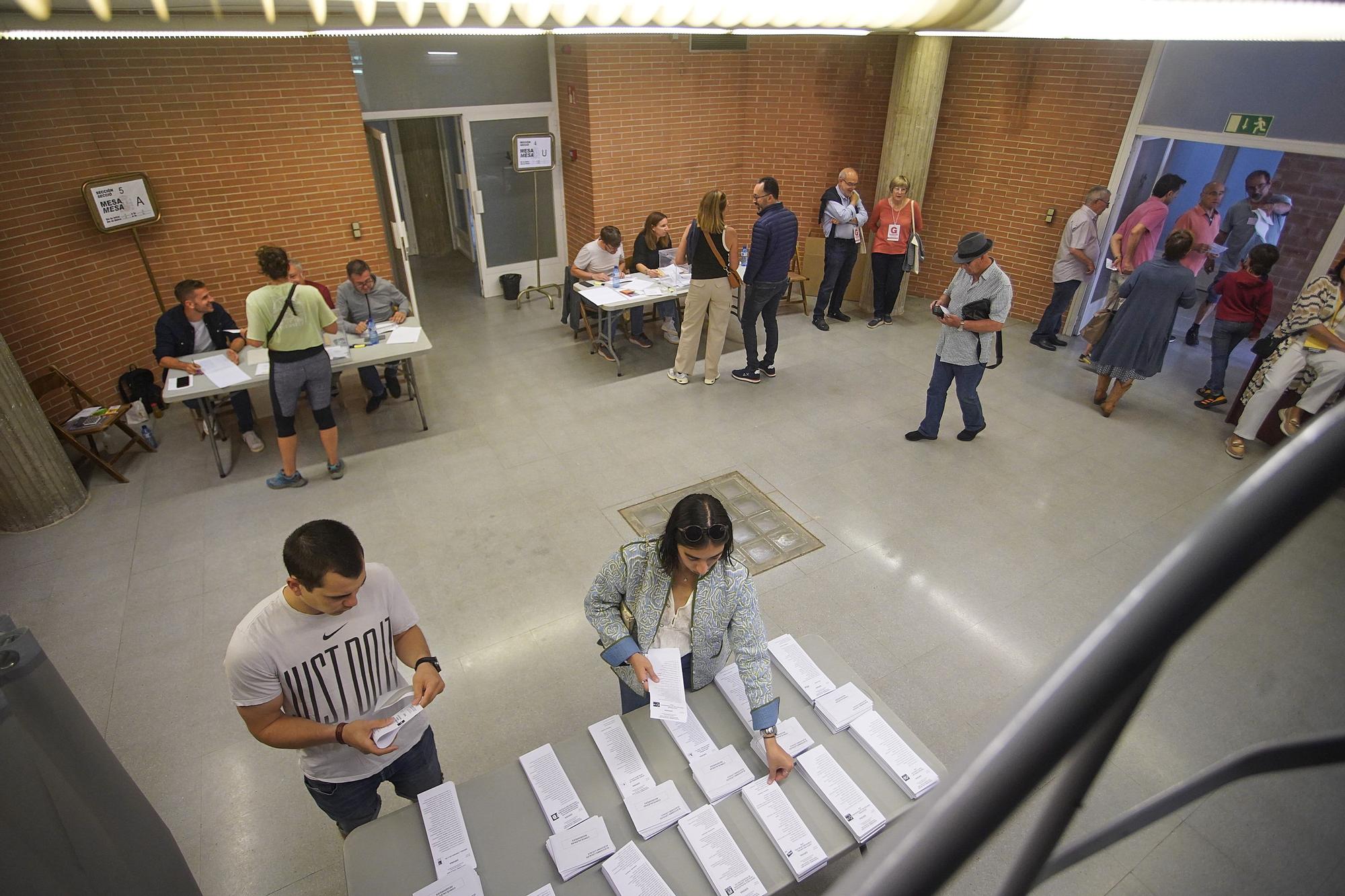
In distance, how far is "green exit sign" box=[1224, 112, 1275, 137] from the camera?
629 centimetres

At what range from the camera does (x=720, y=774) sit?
236cm


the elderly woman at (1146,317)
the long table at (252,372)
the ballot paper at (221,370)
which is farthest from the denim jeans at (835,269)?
the ballot paper at (221,370)

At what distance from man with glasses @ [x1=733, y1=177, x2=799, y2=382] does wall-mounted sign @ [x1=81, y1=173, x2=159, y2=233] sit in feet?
16.4

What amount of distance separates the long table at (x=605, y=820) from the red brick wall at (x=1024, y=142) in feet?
23.1

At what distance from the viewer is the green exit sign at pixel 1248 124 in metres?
6.29

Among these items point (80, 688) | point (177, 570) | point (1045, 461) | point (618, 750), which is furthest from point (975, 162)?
point (80, 688)

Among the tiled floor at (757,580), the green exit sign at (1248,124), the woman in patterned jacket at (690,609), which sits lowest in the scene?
the tiled floor at (757,580)

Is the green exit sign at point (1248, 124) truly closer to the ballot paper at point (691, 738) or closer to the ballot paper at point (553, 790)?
the ballot paper at point (691, 738)

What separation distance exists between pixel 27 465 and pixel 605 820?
4.82 meters

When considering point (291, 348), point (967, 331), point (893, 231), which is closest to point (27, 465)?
point (291, 348)

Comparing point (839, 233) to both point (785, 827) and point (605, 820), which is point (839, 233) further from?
point (605, 820)

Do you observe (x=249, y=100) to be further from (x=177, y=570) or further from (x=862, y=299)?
(x=862, y=299)

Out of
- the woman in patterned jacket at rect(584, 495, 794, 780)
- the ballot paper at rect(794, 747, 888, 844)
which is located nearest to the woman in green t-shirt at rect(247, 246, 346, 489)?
the woman in patterned jacket at rect(584, 495, 794, 780)

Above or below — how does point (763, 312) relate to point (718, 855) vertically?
above
